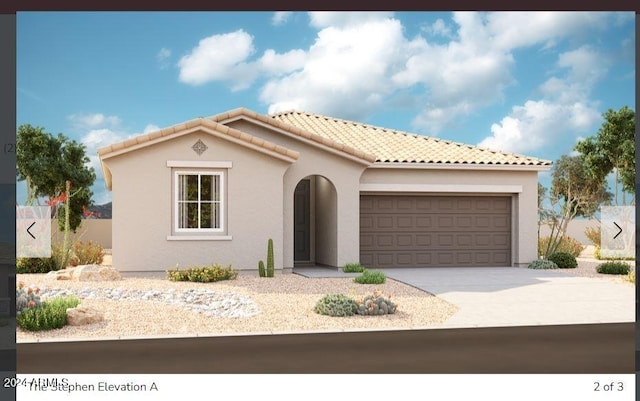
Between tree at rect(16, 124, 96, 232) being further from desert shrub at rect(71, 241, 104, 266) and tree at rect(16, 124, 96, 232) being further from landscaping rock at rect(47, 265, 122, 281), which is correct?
landscaping rock at rect(47, 265, 122, 281)

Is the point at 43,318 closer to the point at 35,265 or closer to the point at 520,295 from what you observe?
the point at 35,265

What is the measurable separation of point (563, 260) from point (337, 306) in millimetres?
11764

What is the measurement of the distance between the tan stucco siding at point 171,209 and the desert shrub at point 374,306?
651cm

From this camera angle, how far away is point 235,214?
720 inches

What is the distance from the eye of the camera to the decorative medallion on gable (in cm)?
1808

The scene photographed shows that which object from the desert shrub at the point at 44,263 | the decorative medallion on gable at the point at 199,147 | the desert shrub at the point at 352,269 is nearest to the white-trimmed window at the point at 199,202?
the decorative medallion on gable at the point at 199,147

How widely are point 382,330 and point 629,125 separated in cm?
2370

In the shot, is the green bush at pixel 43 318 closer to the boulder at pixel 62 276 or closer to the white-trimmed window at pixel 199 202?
the boulder at pixel 62 276

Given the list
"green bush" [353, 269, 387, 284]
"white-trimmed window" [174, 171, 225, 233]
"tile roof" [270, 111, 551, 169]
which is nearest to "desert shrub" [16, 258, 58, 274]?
"white-trimmed window" [174, 171, 225, 233]

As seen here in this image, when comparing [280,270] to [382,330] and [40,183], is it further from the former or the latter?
[40,183]

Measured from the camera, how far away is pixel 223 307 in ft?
41.8

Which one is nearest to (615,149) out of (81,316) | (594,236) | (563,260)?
(594,236)

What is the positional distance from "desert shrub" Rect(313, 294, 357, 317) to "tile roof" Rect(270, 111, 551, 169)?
27.8 feet
